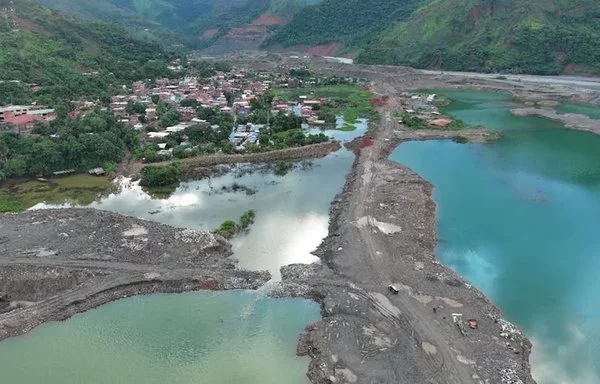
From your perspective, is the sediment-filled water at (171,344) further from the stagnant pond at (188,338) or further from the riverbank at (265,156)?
the riverbank at (265,156)

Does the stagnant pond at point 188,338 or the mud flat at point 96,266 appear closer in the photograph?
the stagnant pond at point 188,338

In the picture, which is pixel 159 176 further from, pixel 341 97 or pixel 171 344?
pixel 341 97

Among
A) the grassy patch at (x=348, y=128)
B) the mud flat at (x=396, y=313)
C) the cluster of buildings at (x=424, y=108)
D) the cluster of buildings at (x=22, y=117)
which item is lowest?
the mud flat at (x=396, y=313)

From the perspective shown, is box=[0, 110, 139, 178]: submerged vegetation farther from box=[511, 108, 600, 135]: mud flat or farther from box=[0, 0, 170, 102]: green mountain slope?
box=[511, 108, 600, 135]: mud flat

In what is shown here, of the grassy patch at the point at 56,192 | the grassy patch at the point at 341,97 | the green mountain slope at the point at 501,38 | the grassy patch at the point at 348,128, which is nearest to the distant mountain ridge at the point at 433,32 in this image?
the green mountain slope at the point at 501,38

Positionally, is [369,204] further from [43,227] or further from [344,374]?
[43,227]

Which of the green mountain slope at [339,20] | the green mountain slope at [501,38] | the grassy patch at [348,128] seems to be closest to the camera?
the grassy patch at [348,128]

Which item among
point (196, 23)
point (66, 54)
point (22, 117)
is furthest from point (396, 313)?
point (196, 23)
